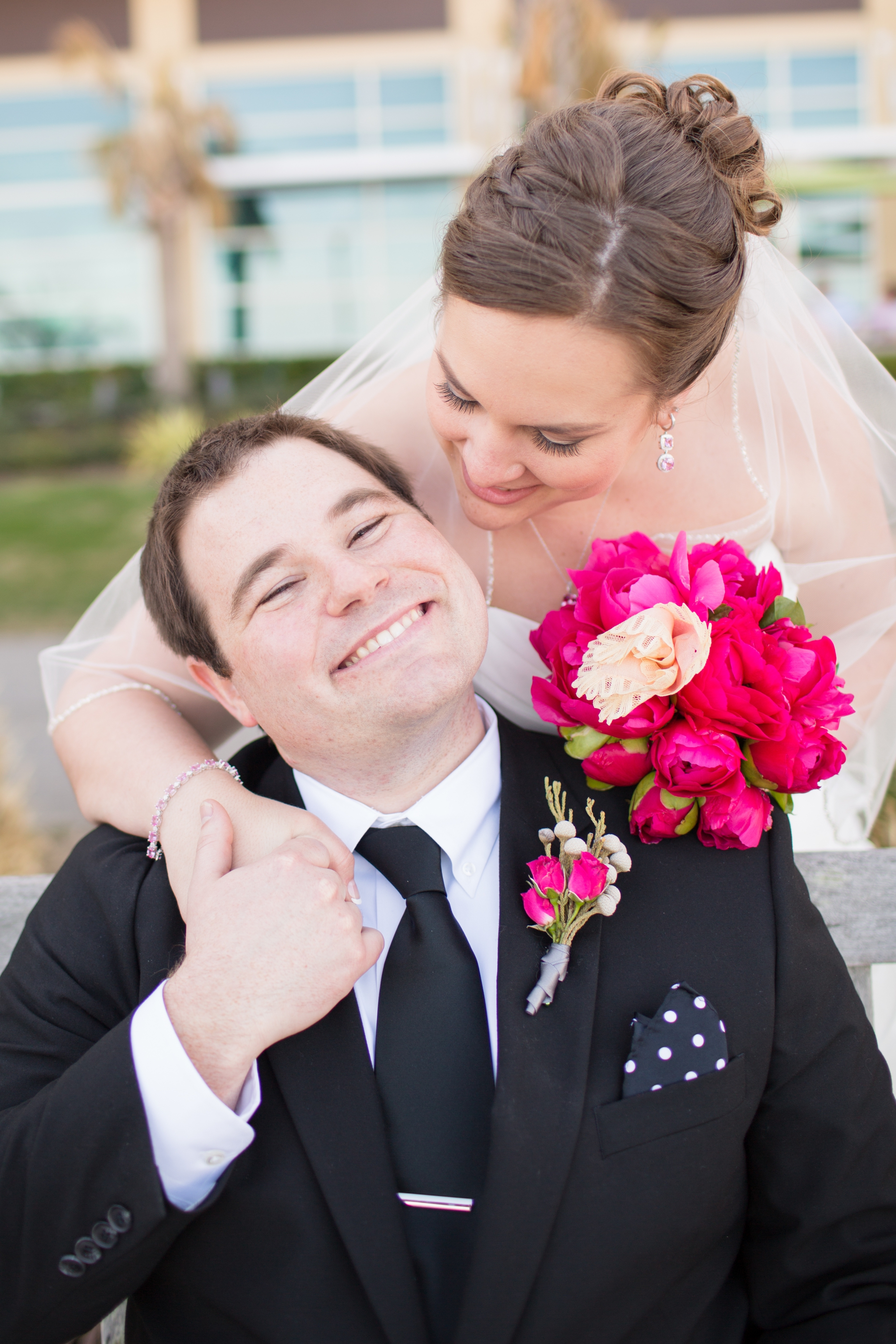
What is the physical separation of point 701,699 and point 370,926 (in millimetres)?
810

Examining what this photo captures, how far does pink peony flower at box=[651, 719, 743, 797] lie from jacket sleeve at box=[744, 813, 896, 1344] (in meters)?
0.30

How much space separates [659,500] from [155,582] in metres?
1.40

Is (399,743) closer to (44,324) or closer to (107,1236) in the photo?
(107,1236)

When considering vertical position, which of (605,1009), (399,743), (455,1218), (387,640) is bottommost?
(455,1218)

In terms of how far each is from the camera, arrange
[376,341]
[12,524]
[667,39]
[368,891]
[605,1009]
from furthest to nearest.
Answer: [667,39], [12,524], [376,341], [368,891], [605,1009]

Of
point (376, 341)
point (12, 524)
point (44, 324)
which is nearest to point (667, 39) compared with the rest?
point (44, 324)

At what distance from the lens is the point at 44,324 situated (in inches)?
817

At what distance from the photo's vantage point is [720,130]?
7.22 feet

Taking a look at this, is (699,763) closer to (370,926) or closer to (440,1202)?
(370,926)

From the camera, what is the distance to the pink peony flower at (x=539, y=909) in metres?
1.85

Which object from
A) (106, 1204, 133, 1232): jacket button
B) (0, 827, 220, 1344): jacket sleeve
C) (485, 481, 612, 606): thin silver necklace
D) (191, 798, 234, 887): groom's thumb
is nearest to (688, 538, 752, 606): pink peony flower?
(485, 481, 612, 606): thin silver necklace

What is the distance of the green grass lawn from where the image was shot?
9.65m

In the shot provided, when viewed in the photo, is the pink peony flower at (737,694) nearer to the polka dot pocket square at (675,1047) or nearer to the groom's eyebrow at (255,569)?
the polka dot pocket square at (675,1047)

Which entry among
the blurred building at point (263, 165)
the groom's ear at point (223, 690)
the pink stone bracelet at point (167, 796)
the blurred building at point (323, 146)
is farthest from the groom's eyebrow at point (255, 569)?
the blurred building at point (263, 165)
